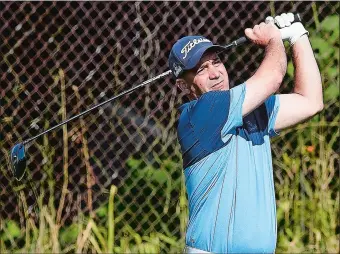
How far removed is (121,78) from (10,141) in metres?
0.79

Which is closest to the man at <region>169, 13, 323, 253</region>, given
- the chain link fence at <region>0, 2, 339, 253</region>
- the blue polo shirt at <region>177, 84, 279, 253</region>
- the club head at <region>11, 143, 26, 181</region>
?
the blue polo shirt at <region>177, 84, 279, 253</region>

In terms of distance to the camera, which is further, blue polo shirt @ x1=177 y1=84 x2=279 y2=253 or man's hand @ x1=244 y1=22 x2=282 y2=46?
man's hand @ x1=244 y1=22 x2=282 y2=46

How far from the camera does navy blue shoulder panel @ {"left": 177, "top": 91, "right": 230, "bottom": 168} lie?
4359 mm

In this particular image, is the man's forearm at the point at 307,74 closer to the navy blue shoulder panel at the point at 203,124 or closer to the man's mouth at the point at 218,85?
the man's mouth at the point at 218,85

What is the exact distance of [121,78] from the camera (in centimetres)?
692

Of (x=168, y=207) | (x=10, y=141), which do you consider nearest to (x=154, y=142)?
(x=168, y=207)

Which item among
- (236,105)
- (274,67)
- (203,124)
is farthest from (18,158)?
(274,67)

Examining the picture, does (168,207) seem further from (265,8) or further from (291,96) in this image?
(291,96)

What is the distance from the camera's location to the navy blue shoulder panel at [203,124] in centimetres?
436

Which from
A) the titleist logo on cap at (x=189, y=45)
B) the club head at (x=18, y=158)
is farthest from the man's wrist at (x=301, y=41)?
the club head at (x=18, y=158)

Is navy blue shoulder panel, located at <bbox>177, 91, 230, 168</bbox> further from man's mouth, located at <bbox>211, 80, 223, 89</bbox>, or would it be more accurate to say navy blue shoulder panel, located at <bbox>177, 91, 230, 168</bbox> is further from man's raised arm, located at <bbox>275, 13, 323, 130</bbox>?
man's raised arm, located at <bbox>275, 13, 323, 130</bbox>

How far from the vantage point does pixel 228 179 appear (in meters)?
4.41

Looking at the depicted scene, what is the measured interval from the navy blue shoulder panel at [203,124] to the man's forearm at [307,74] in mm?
455

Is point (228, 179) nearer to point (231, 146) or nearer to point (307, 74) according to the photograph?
point (231, 146)
